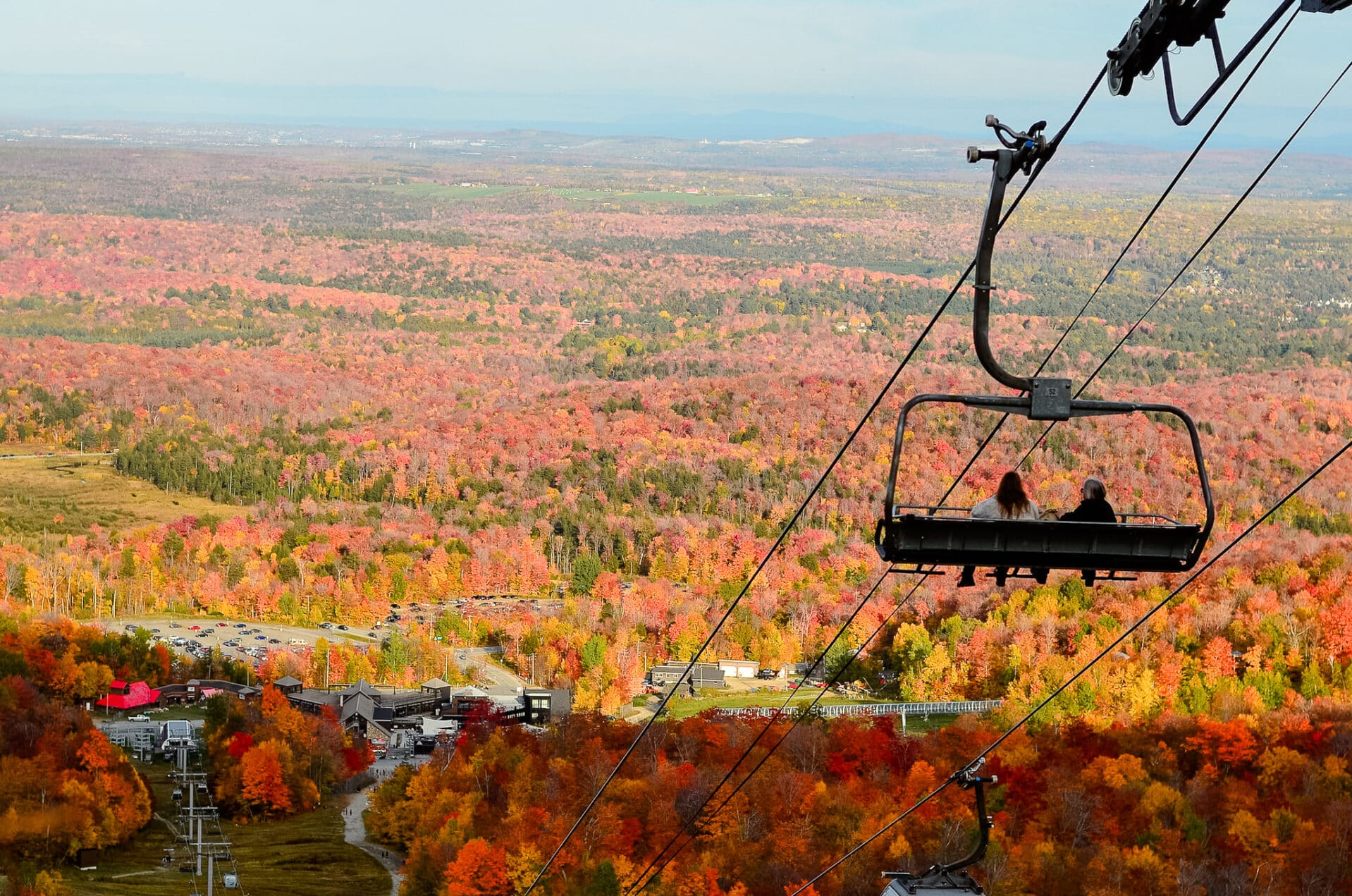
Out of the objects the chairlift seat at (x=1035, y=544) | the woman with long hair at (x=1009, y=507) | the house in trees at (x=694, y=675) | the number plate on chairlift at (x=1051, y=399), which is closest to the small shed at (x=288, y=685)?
the house in trees at (x=694, y=675)

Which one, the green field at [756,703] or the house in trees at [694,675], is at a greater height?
the green field at [756,703]

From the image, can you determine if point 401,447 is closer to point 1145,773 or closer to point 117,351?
point 117,351

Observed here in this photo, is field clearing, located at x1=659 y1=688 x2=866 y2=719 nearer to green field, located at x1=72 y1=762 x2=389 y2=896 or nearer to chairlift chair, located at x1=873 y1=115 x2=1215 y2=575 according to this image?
green field, located at x1=72 y1=762 x2=389 y2=896

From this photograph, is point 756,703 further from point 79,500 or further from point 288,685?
point 79,500

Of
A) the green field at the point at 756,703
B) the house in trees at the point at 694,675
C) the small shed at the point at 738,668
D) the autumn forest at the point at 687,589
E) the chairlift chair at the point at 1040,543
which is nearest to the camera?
the chairlift chair at the point at 1040,543

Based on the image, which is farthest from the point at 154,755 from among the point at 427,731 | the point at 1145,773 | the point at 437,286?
the point at 437,286

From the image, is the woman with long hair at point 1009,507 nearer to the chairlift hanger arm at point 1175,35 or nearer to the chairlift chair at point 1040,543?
the chairlift chair at point 1040,543

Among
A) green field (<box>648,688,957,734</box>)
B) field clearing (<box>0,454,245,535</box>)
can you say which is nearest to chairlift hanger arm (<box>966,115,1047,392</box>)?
green field (<box>648,688,957,734</box>)
